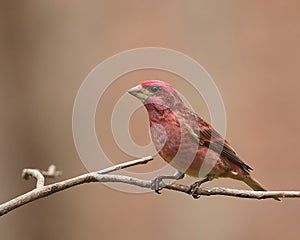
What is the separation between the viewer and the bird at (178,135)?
0.67 m

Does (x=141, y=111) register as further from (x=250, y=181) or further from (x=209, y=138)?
(x=209, y=138)

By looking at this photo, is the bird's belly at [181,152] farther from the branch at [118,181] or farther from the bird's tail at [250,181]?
the bird's tail at [250,181]

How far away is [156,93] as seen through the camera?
0.68 metres

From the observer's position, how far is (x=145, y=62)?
0.55 meters

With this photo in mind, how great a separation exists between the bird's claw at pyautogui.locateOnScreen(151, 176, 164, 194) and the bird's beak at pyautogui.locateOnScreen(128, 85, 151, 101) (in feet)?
0.30

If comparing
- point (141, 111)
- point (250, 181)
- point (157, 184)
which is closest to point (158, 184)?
point (157, 184)

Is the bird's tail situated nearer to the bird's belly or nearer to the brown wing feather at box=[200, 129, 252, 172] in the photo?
the brown wing feather at box=[200, 129, 252, 172]

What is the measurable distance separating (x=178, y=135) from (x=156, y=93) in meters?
0.06

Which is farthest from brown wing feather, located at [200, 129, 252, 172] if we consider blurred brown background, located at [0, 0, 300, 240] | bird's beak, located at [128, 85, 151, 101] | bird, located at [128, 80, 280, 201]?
blurred brown background, located at [0, 0, 300, 240]

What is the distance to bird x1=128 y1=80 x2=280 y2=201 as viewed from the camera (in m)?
0.67

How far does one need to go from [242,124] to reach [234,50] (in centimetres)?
32

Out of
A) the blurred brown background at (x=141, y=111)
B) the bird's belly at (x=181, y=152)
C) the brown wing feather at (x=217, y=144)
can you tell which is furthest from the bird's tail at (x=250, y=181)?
the blurred brown background at (x=141, y=111)

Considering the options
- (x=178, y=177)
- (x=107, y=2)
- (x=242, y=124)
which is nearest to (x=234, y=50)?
(x=242, y=124)

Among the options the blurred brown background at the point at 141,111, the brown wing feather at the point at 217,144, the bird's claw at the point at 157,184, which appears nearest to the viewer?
the bird's claw at the point at 157,184
